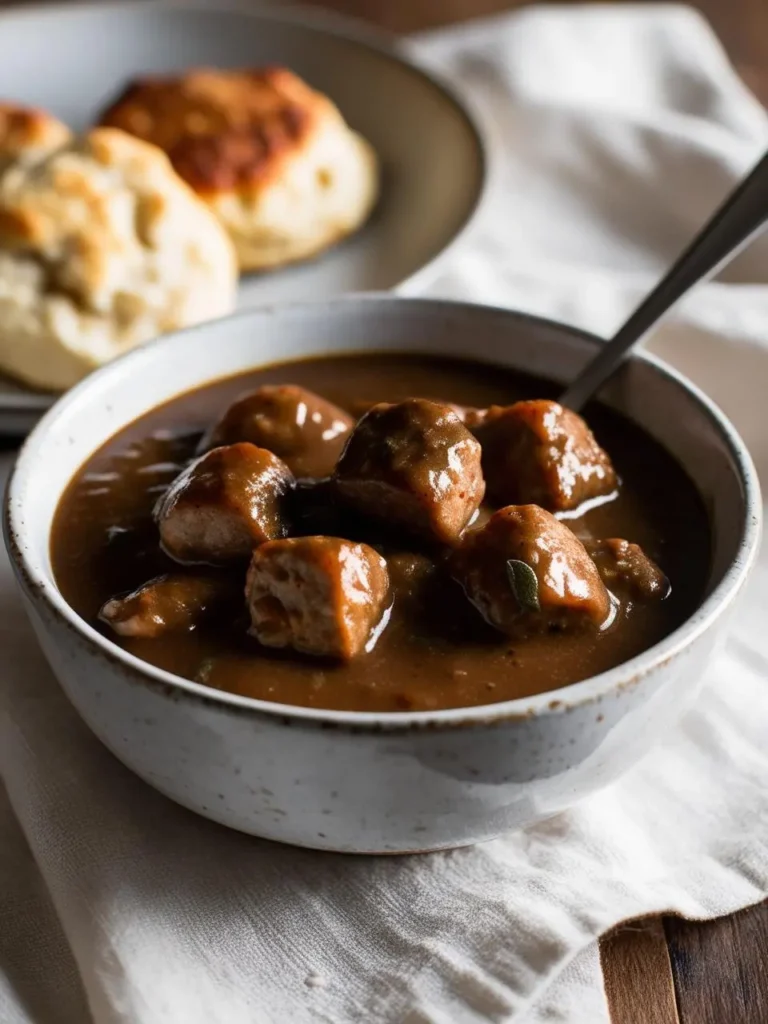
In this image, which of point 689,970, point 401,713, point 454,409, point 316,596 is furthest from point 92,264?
point 689,970

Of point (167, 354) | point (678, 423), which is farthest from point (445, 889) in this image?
point (167, 354)

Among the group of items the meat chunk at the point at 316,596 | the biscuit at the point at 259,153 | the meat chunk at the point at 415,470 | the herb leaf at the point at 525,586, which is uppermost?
the herb leaf at the point at 525,586

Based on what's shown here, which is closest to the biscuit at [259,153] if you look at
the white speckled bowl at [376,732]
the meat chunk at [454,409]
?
the meat chunk at [454,409]

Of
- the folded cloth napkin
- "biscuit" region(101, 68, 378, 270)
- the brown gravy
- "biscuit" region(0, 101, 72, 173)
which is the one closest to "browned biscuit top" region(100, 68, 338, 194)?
"biscuit" region(101, 68, 378, 270)

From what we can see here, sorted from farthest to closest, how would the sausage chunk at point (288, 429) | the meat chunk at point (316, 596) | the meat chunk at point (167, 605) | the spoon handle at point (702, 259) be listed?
the spoon handle at point (702, 259) → the sausage chunk at point (288, 429) → the meat chunk at point (167, 605) → the meat chunk at point (316, 596)

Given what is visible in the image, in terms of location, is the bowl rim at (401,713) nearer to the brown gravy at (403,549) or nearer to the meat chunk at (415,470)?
the brown gravy at (403,549)

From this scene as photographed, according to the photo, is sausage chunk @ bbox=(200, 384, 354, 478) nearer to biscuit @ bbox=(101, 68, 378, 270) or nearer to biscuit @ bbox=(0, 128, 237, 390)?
biscuit @ bbox=(0, 128, 237, 390)

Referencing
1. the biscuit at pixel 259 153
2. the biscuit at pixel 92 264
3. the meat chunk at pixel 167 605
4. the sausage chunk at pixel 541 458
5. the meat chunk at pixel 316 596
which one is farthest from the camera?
the biscuit at pixel 259 153
